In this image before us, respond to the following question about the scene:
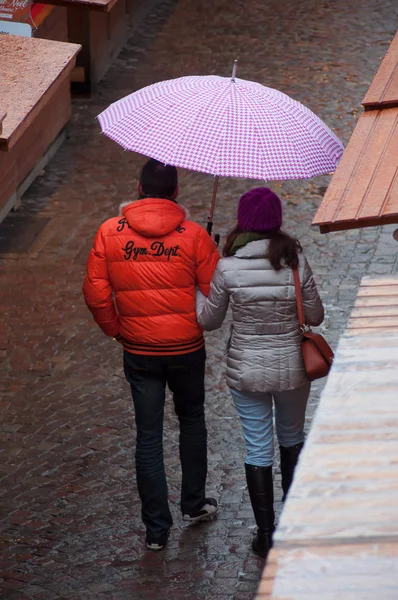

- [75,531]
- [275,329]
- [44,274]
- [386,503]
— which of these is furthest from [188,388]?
[44,274]

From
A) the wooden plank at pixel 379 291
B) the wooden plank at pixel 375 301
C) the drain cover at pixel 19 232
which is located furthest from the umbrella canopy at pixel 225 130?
the drain cover at pixel 19 232

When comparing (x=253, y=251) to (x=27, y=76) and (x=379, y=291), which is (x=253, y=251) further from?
(x=27, y=76)

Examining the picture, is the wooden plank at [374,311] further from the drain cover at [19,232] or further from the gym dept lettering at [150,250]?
the drain cover at [19,232]

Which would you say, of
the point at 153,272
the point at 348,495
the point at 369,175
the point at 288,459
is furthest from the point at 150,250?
the point at 348,495

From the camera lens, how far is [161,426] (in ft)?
21.8

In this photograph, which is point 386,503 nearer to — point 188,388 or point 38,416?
point 188,388

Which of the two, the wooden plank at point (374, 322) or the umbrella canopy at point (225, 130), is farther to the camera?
the umbrella canopy at point (225, 130)

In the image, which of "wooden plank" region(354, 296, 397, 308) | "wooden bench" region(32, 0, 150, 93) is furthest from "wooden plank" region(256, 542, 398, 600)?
"wooden bench" region(32, 0, 150, 93)

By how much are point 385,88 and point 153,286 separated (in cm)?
145

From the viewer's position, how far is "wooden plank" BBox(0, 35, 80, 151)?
669 centimetres

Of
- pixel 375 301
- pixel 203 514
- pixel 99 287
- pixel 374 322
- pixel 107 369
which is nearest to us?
pixel 374 322

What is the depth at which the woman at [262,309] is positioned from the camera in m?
6.04

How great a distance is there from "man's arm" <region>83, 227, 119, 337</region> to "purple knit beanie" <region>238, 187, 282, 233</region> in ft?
2.35

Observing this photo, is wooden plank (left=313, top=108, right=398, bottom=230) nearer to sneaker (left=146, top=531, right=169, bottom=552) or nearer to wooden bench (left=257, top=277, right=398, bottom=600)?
wooden bench (left=257, top=277, right=398, bottom=600)
